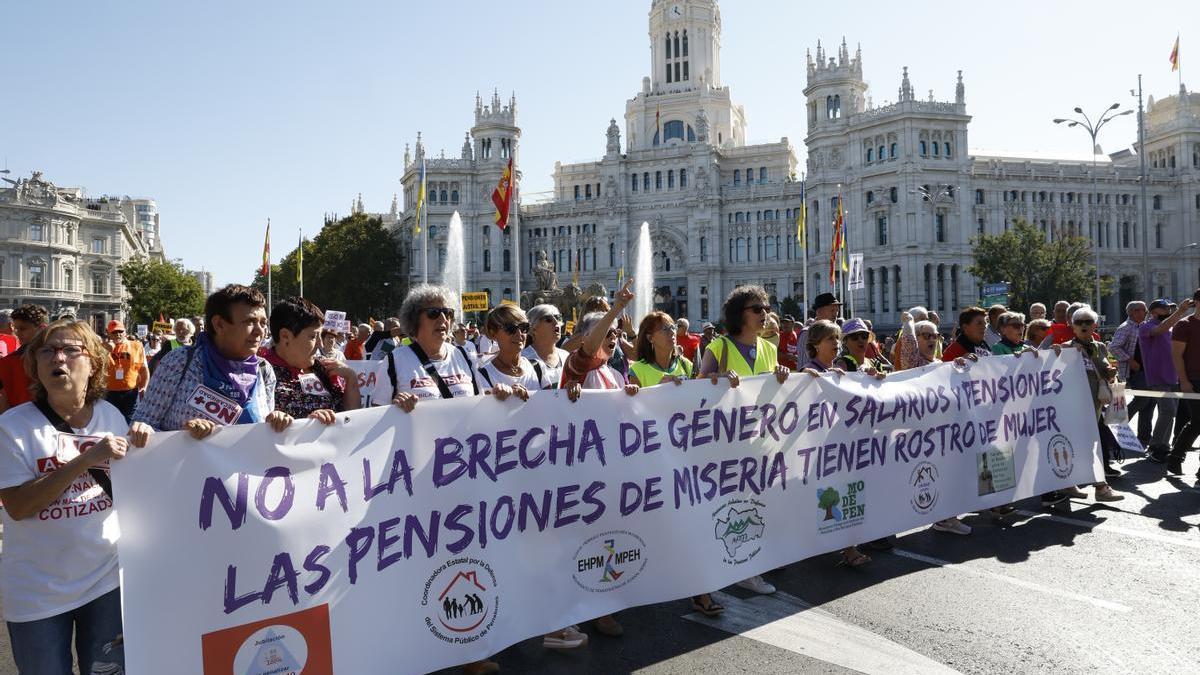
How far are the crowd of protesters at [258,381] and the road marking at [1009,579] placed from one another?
1.26 feet

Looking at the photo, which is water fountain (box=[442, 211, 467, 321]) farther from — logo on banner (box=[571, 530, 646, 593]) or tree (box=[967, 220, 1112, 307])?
logo on banner (box=[571, 530, 646, 593])

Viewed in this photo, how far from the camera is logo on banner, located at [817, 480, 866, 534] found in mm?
6344

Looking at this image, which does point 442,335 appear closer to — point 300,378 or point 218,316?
point 300,378

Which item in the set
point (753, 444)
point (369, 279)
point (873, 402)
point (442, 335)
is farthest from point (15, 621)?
point (369, 279)

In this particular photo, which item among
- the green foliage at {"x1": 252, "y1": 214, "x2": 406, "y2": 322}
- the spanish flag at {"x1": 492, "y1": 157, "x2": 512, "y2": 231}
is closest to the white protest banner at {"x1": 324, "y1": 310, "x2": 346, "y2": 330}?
the spanish flag at {"x1": 492, "y1": 157, "x2": 512, "y2": 231}

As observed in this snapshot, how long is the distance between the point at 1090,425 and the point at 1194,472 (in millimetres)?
3191

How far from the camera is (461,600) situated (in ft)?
15.0

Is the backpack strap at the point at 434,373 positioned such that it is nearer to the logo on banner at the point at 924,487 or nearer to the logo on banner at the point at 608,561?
the logo on banner at the point at 608,561

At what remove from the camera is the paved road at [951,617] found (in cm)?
488

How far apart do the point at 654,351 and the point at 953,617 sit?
9.11 feet

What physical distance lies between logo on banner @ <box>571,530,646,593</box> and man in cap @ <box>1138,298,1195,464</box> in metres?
9.07

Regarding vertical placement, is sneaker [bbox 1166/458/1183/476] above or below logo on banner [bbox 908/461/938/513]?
below

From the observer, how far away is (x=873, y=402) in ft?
22.2

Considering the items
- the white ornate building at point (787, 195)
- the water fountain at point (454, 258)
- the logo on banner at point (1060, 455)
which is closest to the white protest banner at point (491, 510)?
the logo on banner at point (1060, 455)
